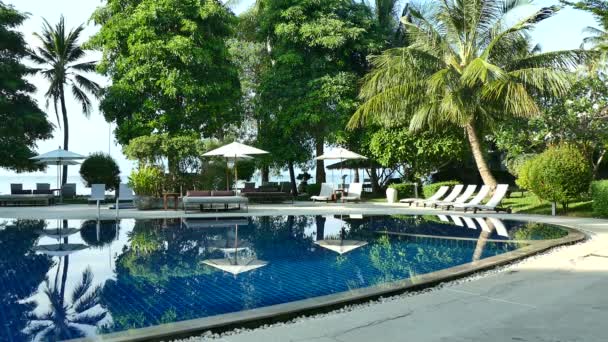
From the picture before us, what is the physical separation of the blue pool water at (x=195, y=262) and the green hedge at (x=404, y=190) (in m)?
8.38

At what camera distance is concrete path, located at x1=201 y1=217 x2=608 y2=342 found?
403 centimetres

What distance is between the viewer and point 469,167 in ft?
93.8

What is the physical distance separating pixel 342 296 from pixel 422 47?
53.9ft

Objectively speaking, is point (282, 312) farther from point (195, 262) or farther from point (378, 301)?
point (195, 262)

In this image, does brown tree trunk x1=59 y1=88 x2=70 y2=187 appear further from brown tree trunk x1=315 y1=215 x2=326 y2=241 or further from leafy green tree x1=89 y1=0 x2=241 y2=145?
brown tree trunk x1=315 y1=215 x2=326 y2=241

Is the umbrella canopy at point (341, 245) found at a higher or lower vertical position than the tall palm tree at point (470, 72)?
lower

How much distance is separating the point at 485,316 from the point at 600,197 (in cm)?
1165

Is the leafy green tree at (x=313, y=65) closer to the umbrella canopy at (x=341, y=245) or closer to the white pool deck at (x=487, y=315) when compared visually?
the umbrella canopy at (x=341, y=245)

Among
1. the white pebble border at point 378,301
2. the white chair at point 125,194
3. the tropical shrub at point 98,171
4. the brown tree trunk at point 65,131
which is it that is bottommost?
the white pebble border at point 378,301

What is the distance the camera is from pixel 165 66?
76.8 ft

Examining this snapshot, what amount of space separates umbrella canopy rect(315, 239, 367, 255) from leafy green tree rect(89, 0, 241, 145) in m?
15.2

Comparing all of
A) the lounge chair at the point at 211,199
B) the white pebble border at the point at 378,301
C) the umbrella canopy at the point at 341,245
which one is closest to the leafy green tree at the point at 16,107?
the lounge chair at the point at 211,199

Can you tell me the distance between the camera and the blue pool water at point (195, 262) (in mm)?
5363

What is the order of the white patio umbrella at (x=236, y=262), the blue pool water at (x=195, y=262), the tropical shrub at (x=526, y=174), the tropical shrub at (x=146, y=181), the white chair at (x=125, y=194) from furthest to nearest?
the tropical shrub at (x=146, y=181), the white chair at (x=125, y=194), the tropical shrub at (x=526, y=174), the white patio umbrella at (x=236, y=262), the blue pool water at (x=195, y=262)
